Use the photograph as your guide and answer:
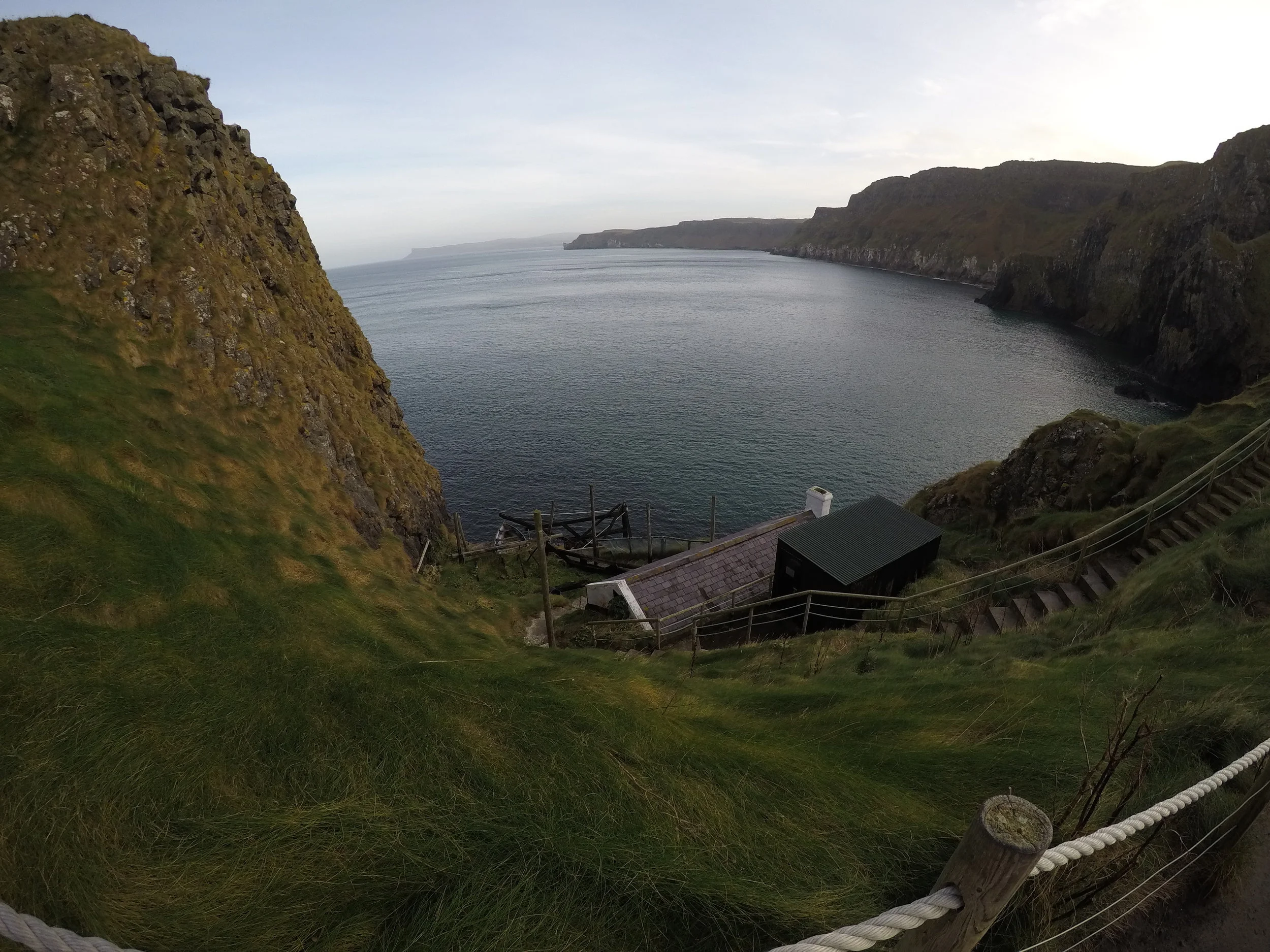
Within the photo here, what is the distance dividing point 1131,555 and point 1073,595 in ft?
8.83

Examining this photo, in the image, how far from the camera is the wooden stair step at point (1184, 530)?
604 inches

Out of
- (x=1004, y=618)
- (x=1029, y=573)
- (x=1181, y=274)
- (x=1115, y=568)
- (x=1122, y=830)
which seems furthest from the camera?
(x=1181, y=274)

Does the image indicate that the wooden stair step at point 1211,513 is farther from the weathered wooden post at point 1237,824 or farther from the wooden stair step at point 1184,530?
the weathered wooden post at point 1237,824

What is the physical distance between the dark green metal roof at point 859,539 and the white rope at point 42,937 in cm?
2013

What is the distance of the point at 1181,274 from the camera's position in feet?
262

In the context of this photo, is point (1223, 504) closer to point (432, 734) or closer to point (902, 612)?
point (902, 612)

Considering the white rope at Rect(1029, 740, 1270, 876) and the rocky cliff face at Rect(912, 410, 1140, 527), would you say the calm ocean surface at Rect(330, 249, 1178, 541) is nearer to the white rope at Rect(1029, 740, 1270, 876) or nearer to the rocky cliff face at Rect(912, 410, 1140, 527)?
the rocky cliff face at Rect(912, 410, 1140, 527)

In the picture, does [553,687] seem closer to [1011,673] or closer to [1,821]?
[1,821]

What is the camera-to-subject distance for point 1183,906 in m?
4.49

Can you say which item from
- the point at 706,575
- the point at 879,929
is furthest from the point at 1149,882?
the point at 706,575

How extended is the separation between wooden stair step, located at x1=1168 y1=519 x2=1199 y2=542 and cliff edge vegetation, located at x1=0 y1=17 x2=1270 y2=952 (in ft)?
5.60

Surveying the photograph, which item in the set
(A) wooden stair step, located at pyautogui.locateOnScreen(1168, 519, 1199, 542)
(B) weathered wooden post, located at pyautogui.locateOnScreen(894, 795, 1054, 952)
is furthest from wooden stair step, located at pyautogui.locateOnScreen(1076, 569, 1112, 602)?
(B) weathered wooden post, located at pyautogui.locateOnScreen(894, 795, 1054, 952)

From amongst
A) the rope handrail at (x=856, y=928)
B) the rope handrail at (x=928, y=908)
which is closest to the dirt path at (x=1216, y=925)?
the rope handrail at (x=928, y=908)

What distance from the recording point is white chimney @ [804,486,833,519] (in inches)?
1126
